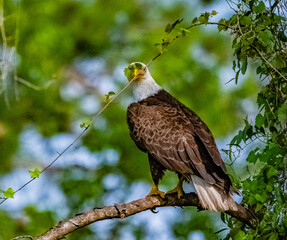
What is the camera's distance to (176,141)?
488 centimetres

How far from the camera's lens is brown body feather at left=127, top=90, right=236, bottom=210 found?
458 cm

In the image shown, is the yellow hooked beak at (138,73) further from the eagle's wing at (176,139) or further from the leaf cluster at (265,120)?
the leaf cluster at (265,120)

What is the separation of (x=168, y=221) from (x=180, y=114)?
13.2 ft

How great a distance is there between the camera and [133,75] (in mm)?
5402

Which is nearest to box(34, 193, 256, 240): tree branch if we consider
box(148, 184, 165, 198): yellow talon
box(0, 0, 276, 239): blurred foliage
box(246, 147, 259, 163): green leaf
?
box(148, 184, 165, 198): yellow talon

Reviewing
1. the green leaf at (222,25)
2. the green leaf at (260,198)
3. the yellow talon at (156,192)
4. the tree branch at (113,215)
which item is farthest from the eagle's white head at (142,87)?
the green leaf at (260,198)

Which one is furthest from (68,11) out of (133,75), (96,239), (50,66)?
(133,75)

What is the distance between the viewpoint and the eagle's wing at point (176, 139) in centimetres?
460

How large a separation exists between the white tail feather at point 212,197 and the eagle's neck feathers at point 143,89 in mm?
1021

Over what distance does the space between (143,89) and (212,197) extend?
4.25 feet

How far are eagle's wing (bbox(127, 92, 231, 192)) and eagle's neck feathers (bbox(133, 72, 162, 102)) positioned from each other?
125 mm

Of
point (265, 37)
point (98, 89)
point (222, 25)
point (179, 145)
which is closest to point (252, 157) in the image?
point (265, 37)

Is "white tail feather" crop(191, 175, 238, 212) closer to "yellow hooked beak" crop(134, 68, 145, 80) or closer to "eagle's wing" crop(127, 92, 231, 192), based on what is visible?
"eagle's wing" crop(127, 92, 231, 192)

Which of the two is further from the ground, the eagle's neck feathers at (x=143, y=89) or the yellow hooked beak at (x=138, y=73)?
the yellow hooked beak at (x=138, y=73)
